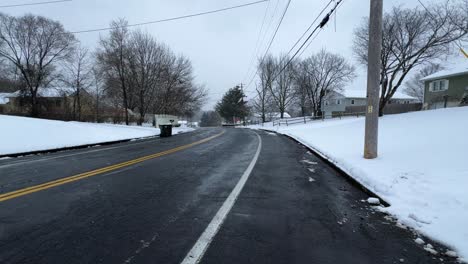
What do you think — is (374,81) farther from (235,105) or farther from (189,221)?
(235,105)

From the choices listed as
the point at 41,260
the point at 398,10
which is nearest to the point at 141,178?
the point at 41,260

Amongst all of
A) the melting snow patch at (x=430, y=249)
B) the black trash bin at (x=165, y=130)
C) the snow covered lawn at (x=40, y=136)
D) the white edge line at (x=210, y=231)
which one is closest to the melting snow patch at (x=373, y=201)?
the melting snow patch at (x=430, y=249)

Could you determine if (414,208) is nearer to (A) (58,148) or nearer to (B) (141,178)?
(B) (141,178)

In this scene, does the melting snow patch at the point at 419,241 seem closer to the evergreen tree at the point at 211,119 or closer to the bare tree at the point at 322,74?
the bare tree at the point at 322,74

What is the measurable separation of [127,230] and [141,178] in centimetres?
325

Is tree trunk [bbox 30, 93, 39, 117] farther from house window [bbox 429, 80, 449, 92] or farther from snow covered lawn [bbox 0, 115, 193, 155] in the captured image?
house window [bbox 429, 80, 449, 92]

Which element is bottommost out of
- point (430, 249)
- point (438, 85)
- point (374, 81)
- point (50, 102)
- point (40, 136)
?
point (430, 249)

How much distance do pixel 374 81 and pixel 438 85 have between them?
3177cm

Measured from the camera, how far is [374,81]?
323 inches

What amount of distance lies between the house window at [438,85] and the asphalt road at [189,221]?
32740 millimetres

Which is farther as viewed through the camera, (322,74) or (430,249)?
(322,74)

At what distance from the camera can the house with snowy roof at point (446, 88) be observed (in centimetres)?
2939

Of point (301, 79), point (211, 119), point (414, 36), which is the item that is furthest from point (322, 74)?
point (211, 119)

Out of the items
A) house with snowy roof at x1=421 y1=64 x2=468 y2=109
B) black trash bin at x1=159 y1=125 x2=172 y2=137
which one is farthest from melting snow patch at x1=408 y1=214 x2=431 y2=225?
house with snowy roof at x1=421 y1=64 x2=468 y2=109
